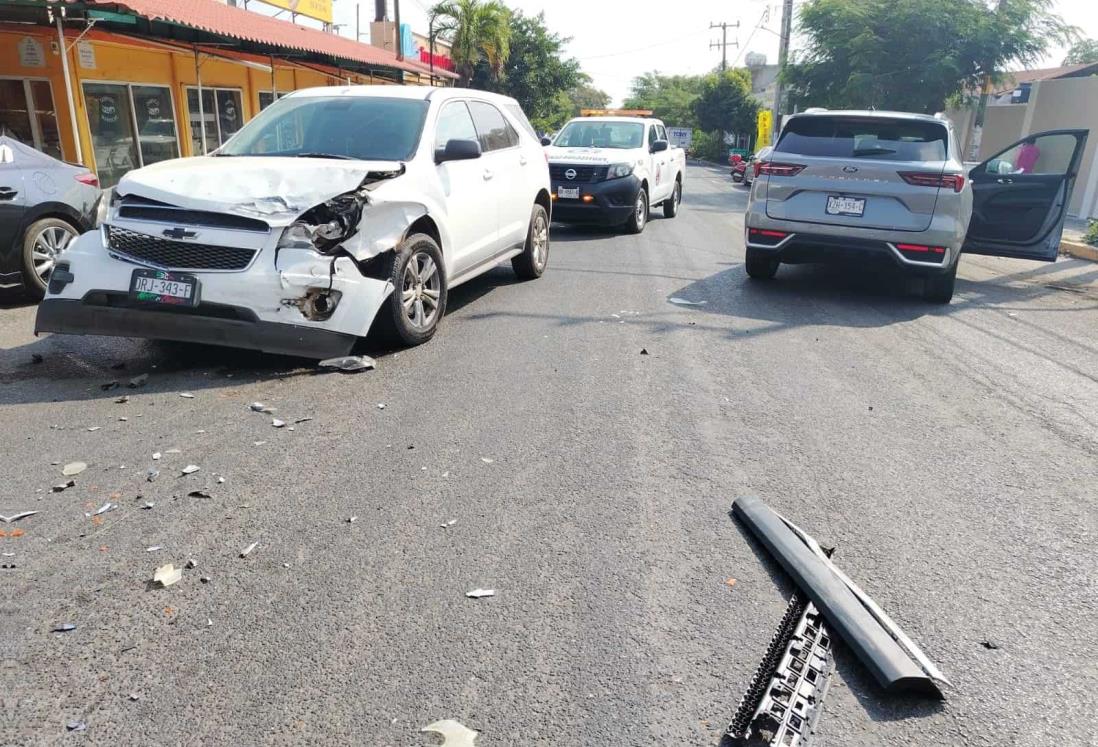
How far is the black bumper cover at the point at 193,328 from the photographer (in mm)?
5215

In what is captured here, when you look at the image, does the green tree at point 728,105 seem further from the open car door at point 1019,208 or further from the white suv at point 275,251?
the white suv at point 275,251

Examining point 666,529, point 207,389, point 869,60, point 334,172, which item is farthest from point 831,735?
point 869,60

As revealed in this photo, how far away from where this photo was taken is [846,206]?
812 centimetres

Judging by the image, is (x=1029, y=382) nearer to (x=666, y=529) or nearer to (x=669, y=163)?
(x=666, y=529)

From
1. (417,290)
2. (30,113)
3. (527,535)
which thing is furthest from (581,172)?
(527,535)

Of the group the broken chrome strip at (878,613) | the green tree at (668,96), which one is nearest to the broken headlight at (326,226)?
the broken chrome strip at (878,613)

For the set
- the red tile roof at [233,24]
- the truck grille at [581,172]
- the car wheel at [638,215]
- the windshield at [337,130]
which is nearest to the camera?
the windshield at [337,130]

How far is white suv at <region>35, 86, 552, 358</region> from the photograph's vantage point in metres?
5.21

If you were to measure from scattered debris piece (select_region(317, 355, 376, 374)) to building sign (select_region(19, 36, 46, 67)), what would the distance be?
454 inches

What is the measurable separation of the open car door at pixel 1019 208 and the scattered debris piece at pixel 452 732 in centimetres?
905

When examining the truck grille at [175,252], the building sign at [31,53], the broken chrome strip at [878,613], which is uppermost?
the building sign at [31,53]

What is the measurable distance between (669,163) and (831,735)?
1399cm

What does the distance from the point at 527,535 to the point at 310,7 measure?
3285 cm

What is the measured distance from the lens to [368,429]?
4.64 metres
